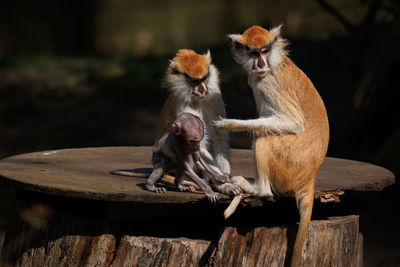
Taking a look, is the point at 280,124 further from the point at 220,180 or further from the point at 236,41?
the point at 236,41

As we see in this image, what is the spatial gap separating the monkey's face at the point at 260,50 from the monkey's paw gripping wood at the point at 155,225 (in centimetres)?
86

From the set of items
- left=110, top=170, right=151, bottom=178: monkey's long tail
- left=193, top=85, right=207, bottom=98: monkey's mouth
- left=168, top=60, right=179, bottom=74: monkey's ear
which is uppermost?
left=168, top=60, right=179, bottom=74: monkey's ear

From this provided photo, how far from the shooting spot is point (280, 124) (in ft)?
13.8

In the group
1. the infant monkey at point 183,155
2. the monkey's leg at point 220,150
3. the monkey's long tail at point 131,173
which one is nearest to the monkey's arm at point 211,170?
the infant monkey at point 183,155

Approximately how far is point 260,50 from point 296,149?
68cm

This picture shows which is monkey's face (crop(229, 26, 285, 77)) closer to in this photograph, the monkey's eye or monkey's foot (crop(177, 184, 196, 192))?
the monkey's eye

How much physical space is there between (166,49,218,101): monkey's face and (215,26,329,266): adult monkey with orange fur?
23cm

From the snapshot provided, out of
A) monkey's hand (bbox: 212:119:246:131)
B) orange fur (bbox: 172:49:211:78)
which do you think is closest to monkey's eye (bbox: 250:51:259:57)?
orange fur (bbox: 172:49:211:78)

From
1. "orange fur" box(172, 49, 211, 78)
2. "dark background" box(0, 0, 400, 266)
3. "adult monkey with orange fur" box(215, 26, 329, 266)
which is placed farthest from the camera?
"dark background" box(0, 0, 400, 266)

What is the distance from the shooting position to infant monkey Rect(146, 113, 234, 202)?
4.12 m

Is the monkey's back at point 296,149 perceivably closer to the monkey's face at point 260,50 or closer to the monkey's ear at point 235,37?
the monkey's face at point 260,50

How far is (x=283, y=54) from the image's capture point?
4.33 m

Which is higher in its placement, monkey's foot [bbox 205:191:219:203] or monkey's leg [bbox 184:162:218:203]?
monkey's leg [bbox 184:162:218:203]

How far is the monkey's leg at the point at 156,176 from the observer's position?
13.2 ft
